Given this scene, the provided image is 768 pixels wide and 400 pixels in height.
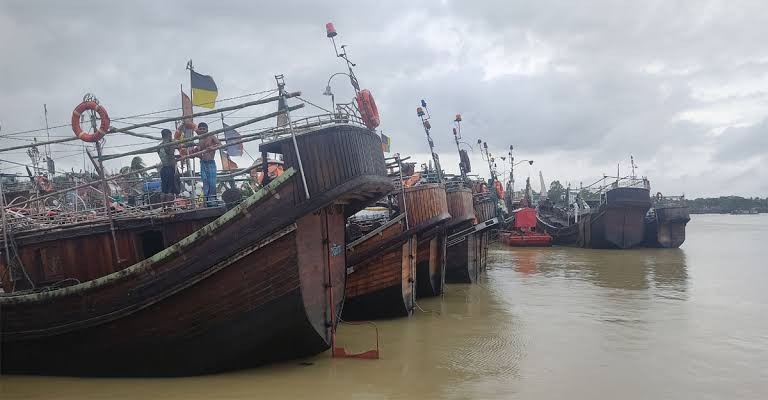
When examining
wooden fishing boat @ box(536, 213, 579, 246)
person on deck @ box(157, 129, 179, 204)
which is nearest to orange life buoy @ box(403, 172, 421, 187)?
person on deck @ box(157, 129, 179, 204)

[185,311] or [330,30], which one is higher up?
[330,30]

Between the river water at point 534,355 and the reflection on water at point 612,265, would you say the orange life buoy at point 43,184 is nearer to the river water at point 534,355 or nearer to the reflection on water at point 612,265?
the river water at point 534,355

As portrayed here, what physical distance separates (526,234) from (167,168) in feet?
103

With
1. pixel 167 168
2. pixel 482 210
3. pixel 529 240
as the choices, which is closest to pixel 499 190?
pixel 482 210

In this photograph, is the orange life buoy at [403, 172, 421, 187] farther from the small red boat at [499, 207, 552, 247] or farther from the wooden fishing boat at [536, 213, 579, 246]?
the wooden fishing boat at [536, 213, 579, 246]

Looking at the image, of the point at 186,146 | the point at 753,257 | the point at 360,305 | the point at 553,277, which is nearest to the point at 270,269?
the point at 186,146

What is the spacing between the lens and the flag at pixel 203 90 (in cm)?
1300

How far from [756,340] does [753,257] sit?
2355 cm

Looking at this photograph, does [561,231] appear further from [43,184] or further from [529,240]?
[43,184]

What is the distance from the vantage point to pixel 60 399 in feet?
23.1

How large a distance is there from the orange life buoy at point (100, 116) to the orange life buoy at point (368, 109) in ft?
12.9

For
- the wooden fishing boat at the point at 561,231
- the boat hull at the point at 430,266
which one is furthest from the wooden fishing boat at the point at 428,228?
the wooden fishing boat at the point at 561,231

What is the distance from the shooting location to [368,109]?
30.6 ft

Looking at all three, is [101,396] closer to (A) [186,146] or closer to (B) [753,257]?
(A) [186,146]
